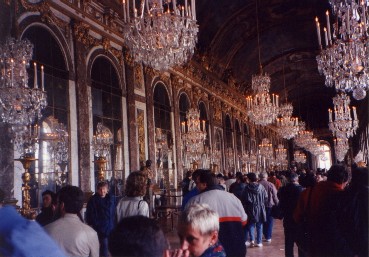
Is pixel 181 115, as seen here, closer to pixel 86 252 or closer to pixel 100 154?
pixel 100 154

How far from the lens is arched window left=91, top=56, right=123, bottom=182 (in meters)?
10.8

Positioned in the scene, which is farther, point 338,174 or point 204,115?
point 204,115

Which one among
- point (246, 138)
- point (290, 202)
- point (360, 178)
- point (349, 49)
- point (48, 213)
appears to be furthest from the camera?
point (246, 138)

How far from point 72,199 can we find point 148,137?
10.4 meters

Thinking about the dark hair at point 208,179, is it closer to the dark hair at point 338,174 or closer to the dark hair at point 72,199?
the dark hair at point 338,174

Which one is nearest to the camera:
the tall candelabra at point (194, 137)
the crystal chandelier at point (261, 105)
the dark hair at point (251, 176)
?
the dark hair at point (251, 176)

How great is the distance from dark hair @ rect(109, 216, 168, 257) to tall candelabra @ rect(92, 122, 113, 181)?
7.72 meters

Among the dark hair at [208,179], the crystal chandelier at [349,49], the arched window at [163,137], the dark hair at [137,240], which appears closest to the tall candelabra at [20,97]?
the dark hair at [208,179]

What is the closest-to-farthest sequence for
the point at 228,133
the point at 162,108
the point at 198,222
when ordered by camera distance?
1. the point at 198,222
2. the point at 162,108
3. the point at 228,133

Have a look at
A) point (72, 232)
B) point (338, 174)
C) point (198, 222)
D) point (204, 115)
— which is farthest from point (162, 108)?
point (198, 222)

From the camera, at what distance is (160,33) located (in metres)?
6.31

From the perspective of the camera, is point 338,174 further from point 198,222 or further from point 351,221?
point 198,222

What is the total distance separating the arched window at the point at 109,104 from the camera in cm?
1076

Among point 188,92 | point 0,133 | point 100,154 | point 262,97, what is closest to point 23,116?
point 0,133
